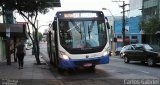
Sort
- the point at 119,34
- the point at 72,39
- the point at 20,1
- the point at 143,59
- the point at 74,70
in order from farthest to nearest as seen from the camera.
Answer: the point at 119,34 → the point at 143,59 → the point at 20,1 → the point at 74,70 → the point at 72,39

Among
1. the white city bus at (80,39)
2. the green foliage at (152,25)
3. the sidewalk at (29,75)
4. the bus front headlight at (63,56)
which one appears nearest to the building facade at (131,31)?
the green foliage at (152,25)

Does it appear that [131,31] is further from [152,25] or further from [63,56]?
[63,56]

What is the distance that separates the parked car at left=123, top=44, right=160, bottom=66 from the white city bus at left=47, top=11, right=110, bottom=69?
19.7 ft

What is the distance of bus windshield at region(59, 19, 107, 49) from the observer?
1759cm

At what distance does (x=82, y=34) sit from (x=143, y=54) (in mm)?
7992

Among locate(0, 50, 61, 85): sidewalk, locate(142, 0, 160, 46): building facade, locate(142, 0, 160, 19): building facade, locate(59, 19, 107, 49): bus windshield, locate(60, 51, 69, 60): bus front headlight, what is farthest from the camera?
locate(142, 0, 160, 19): building facade

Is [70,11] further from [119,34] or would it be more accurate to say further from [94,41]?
[119,34]

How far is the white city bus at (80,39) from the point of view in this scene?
57.3 ft

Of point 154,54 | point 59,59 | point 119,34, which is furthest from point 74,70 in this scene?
point 119,34

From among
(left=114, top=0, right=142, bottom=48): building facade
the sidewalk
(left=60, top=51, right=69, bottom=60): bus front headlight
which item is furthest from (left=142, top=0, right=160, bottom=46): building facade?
(left=60, top=51, right=69, bottom=60): bus front headlight

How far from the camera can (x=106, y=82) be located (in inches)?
572

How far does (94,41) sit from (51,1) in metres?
7.31

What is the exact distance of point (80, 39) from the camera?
17.6m

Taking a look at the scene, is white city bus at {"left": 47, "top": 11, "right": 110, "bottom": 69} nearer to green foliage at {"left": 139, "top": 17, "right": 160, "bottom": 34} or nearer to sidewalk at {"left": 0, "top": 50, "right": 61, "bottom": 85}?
sidewalk at {"left": 0, "top": 50, "right": 61, "bottom": 85}
